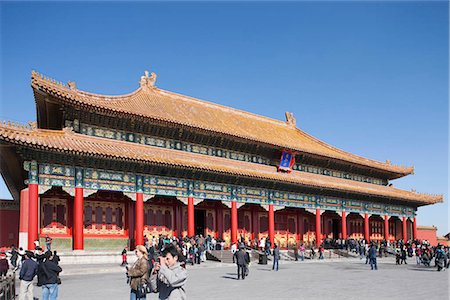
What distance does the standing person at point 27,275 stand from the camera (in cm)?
1138

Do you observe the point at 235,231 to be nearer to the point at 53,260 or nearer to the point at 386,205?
the point at 386,205

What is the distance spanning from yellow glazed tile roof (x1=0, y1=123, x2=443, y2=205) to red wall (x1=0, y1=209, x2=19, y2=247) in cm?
700

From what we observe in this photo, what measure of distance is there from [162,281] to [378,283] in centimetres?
1248

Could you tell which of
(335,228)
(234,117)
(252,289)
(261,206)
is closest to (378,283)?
(252,289)

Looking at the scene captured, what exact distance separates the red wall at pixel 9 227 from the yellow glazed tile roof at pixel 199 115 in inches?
336

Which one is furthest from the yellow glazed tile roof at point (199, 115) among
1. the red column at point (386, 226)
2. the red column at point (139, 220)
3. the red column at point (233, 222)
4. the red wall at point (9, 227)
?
the red wall at point (9, 227)

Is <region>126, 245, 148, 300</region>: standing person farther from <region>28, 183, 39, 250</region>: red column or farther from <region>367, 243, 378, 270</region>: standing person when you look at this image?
<region>367, 243, 378, 270</region>: standing person

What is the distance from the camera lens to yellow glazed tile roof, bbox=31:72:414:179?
85.0 ft

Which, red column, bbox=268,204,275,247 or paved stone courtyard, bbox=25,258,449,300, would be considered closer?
paved stone courtyard, bbox=25,258,449,300

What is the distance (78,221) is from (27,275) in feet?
46.9

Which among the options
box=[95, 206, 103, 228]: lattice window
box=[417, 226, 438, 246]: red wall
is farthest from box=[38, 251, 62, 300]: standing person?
box=[417, 226, 438, 246]: red wall

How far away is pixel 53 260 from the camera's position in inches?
418

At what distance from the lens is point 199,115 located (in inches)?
1455

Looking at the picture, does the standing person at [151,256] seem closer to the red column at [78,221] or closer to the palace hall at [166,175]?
the palace hall at [166,175]
